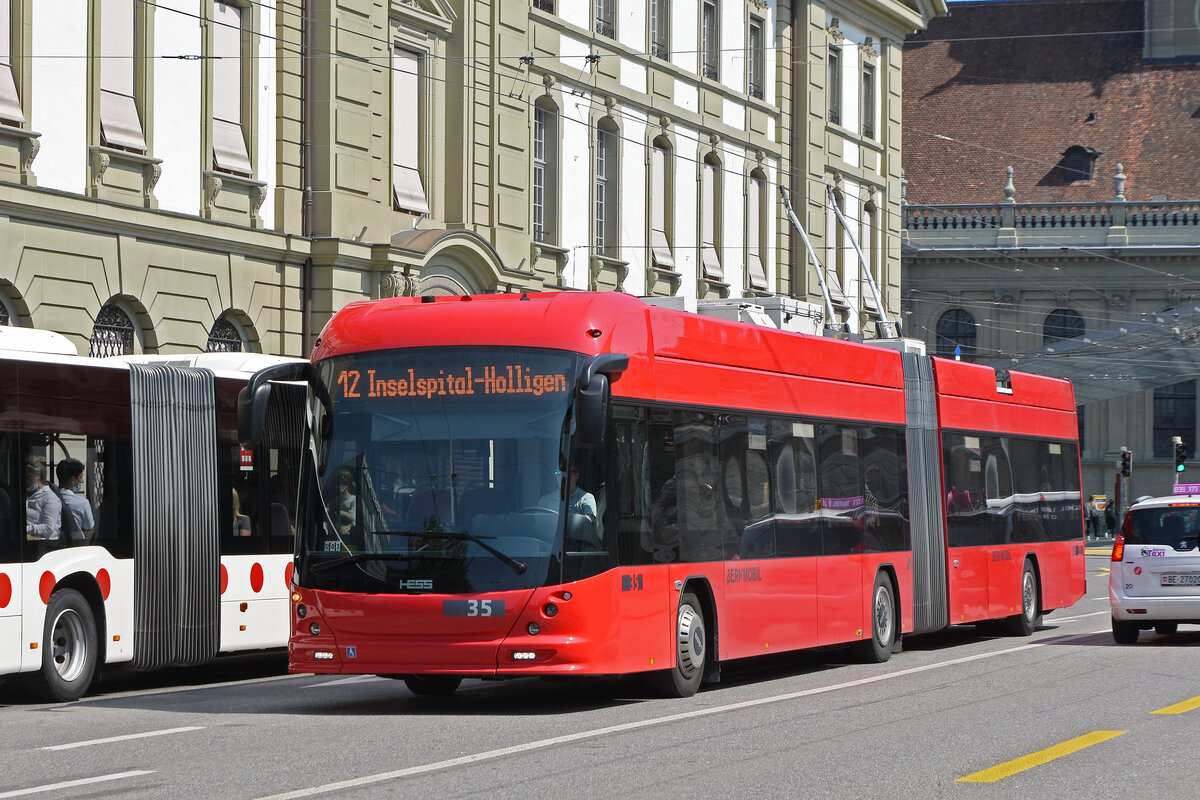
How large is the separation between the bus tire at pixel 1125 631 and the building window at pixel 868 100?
92.9ft

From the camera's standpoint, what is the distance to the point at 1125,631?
20.3m

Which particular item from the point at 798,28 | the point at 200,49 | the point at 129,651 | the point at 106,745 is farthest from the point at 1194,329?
the point at 106,745


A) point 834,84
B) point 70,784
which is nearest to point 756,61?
point 834,84

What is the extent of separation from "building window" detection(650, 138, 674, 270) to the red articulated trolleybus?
20.9 meters

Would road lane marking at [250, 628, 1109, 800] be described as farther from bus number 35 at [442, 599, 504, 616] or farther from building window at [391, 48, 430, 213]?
building window at [391, 48, 430, 213]

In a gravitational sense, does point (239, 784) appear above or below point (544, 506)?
below

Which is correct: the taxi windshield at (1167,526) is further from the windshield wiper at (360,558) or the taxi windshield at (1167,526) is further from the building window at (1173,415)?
the building window at (1173,415)

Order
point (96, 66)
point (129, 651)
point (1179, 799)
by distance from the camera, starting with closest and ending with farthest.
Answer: point (1179, 799) → point (129, 651) → point (96, 66)

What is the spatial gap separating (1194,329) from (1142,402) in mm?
21549

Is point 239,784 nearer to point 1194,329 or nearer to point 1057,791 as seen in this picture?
point 1057,791

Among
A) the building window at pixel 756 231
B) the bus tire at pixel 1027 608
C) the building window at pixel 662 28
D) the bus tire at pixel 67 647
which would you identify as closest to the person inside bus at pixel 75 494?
the bus tire at pixel 67 647

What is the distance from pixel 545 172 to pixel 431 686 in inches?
802

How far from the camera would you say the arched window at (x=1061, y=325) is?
244 feet

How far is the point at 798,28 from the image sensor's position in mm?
43031
